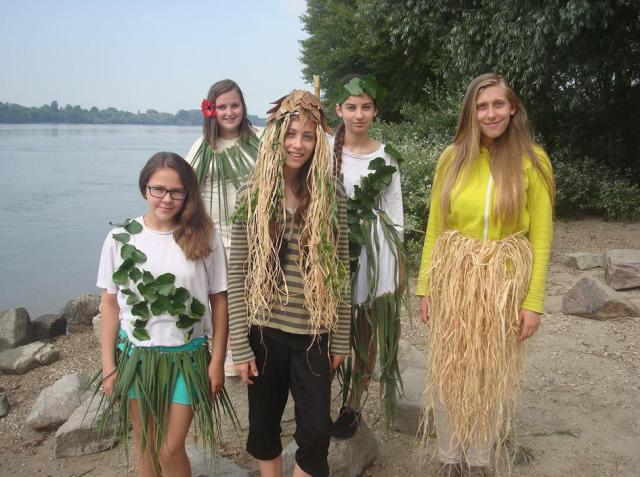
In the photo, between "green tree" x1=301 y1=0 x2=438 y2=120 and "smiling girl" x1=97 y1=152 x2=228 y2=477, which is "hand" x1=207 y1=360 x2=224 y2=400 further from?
"green tree" x1=301 y1=0 x2=438 y2=120

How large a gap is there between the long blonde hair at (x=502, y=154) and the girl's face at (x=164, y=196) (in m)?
1.02

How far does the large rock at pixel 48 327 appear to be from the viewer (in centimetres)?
621

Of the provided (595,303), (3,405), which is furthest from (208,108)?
(595,303)

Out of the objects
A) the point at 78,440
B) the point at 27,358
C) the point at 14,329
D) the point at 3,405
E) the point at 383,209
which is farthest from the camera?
the point at 14,329

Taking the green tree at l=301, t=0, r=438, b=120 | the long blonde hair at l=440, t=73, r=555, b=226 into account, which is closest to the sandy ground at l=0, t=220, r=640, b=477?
the long blonde hair at l=440, t=73, r=555, b=226

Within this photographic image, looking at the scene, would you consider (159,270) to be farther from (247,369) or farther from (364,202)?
(364,202)

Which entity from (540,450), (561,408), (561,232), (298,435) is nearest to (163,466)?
(298,435)

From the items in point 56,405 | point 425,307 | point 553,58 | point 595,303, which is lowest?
point 56,405

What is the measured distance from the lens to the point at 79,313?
6613 mm

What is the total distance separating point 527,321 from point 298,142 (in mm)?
1104

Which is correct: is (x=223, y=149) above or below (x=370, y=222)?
above

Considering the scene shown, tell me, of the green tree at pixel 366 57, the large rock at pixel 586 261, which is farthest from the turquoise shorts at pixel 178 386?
the green tree at pixel 366 57

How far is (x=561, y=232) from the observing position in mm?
8008

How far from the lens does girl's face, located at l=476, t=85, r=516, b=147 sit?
2090mm
